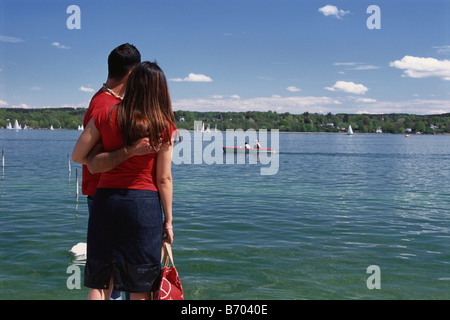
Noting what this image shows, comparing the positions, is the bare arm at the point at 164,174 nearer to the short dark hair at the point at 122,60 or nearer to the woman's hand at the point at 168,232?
the woman's hand at the point at 168,232

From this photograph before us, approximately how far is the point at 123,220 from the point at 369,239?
30.2 feet

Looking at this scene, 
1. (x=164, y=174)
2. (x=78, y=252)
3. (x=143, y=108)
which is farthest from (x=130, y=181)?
(x=78, y=252)

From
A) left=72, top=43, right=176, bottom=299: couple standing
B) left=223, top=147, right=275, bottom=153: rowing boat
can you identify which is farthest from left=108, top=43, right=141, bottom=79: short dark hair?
left=223, top=147, right=275, bottom=153: rowing boat

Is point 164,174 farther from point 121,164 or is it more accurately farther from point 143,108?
point 143,108

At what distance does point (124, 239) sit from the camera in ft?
10.6

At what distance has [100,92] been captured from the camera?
354cm

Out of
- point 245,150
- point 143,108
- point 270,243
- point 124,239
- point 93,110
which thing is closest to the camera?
point 143,108

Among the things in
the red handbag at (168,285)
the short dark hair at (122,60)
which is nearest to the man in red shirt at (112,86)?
the short dark hair at (122,60)

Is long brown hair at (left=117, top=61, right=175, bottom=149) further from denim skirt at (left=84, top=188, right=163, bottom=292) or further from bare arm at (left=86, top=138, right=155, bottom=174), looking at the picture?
denim skirt at (left=84, top=188, right=163, bottom=292)

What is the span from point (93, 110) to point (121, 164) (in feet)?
1.63

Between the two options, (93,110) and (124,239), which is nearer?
(124,239)

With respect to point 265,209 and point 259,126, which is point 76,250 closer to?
point 265,209

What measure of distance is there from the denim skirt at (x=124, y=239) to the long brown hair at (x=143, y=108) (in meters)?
0.42
